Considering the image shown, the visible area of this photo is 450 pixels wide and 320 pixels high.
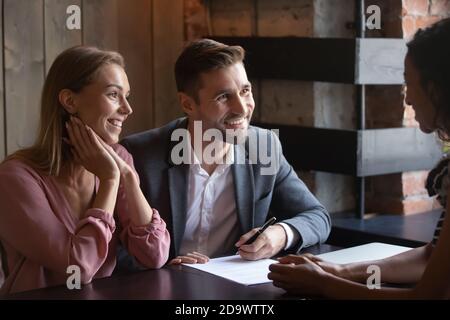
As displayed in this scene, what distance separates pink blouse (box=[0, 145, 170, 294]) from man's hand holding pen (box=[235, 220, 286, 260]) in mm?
193

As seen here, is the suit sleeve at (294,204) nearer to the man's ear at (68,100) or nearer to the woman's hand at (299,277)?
the woman's hand at (299,277)

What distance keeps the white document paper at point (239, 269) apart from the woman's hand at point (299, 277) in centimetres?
7

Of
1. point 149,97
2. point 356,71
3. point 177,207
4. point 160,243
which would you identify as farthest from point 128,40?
point 160,243

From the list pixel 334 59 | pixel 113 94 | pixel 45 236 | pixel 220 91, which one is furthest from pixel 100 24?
pixel 45 236

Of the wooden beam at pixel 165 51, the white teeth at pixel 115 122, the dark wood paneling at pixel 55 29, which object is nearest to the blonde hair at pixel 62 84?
the white teeth at pixel 115 122

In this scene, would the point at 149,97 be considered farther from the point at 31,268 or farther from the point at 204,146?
the point at 31,268

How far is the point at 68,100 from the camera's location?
6.43 feet

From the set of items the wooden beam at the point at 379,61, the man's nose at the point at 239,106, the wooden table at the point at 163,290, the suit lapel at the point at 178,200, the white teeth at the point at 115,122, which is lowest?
the wooden table at the point at 163,290

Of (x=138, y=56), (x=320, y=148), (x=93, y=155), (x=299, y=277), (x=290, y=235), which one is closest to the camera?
(x=299, y=277)

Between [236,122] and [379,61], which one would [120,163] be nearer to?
[236,122]

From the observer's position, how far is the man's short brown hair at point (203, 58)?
2199 millimetres

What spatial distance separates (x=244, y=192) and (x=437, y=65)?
0.85m

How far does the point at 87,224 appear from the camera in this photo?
180 cm

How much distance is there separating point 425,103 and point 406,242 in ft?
3.71
